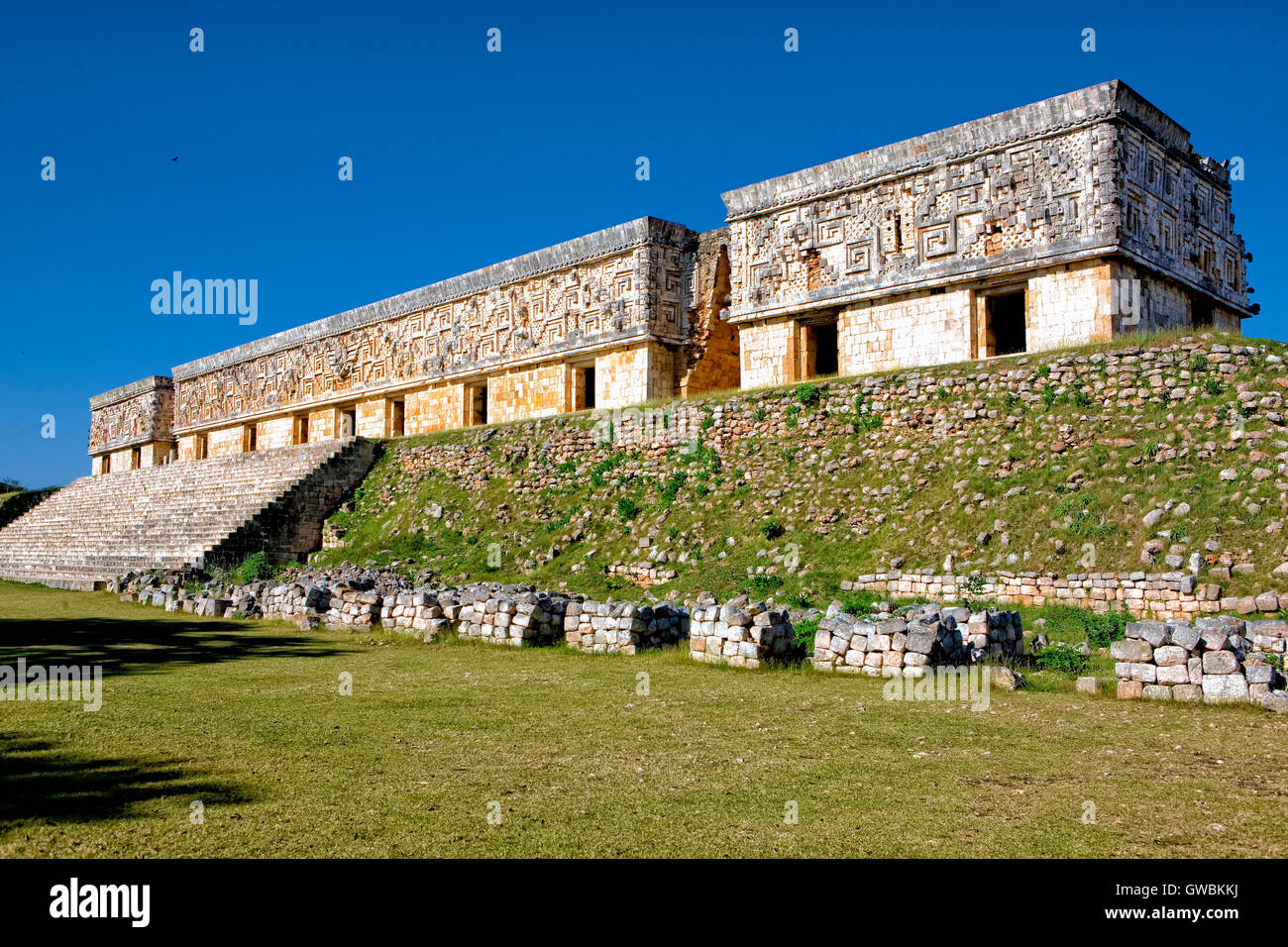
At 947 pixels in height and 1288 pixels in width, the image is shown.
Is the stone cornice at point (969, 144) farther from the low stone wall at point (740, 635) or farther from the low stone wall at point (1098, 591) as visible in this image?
the low stone wall at point (740, 635)

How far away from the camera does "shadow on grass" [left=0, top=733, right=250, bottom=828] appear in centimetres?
400

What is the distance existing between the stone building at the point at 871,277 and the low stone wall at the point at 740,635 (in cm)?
943

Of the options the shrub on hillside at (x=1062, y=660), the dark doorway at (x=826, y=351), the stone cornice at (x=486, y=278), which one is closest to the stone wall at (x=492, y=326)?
the stone cornice at (x=486, y=278)

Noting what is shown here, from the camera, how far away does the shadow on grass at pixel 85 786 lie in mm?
4000

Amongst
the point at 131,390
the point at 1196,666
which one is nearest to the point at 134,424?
the point at 131,390

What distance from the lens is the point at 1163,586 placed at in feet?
33.4

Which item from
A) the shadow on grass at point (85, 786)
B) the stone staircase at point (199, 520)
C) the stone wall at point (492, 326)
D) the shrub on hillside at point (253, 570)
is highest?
the stone wall at point (492, 326)

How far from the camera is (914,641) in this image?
770cm

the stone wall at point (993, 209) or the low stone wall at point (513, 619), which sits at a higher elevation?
the stone wall at point (993, 209)

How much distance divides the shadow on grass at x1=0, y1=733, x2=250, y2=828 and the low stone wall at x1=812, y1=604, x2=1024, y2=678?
5403 millimetres

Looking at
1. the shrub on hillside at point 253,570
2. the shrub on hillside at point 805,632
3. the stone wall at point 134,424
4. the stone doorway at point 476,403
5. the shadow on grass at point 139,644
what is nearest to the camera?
the shadow on grass at point 139,644

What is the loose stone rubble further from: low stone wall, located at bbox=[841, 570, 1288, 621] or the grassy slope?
the grassy slope

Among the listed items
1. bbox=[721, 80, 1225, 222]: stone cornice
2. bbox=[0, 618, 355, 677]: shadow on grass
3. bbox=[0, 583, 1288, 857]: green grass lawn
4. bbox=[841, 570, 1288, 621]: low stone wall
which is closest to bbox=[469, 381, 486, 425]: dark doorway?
bbox=[721, 80, 1225, 222]: stone cornice
